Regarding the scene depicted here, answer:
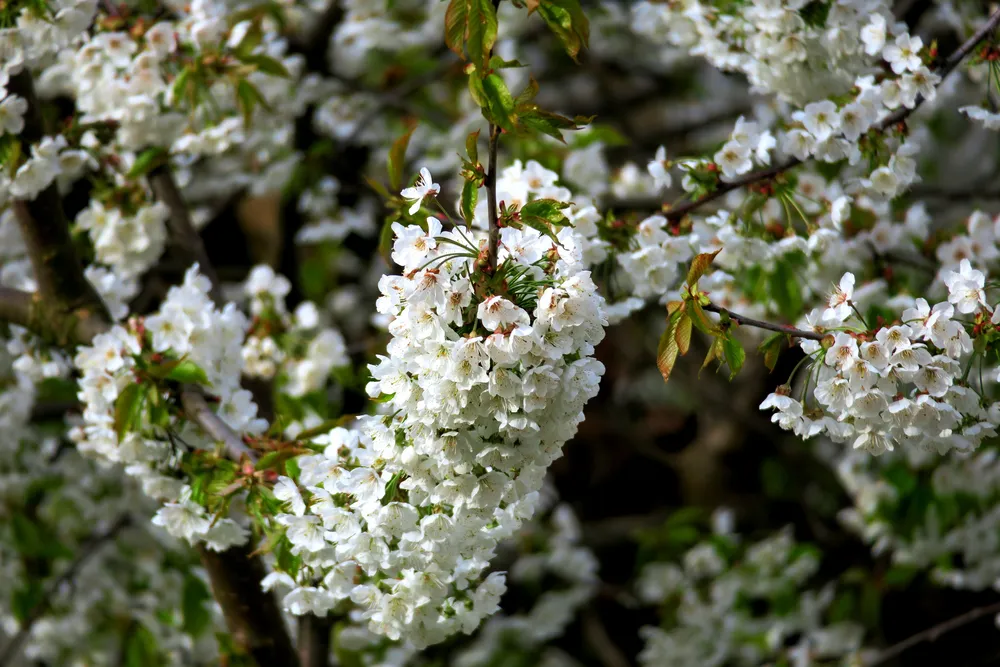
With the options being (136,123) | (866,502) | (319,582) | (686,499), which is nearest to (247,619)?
(319,582)

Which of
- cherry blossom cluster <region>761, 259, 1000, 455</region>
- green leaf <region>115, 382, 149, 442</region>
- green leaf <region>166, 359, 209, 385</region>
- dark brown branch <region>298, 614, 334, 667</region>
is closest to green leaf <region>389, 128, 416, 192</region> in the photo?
green leaf <region>166, 359, 209, 385</region>

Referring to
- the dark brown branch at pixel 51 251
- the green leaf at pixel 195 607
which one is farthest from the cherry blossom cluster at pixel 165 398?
the green leaf at pixel 195 607

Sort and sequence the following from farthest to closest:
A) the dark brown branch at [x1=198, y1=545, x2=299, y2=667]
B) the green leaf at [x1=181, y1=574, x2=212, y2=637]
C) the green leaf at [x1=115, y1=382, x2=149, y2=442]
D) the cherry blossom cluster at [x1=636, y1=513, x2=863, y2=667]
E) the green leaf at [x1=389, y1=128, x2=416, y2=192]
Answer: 1. the cherry blossom cluster at [x1=636, y1=513, x2=863, y2=667]
2. the green leaf at [x1=181, y1=574, x2=212, y2=637]
3. the dark brown branch at [x1=198, y1=545, x2=299, y2=667]
4. the green leaf at [x1=115, y1=382, x2=149, y2=442]
5. the green leaf at [x1=389, y1=128, x2=416, y2=192]

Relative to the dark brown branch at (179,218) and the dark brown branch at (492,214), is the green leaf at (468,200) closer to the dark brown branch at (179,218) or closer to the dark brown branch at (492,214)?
the dark brown branch at (492,214)

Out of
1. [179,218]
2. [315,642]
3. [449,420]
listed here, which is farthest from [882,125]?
Answer: [315,642]

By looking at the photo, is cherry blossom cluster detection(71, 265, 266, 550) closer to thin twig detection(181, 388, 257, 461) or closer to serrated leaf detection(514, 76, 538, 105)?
thin twig detection(181, 388, 257, 461)

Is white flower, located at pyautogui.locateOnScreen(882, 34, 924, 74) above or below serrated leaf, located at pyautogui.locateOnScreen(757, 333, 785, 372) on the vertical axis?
above

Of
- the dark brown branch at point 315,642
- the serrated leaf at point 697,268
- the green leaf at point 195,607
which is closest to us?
the serrated leaf at point 697,268
